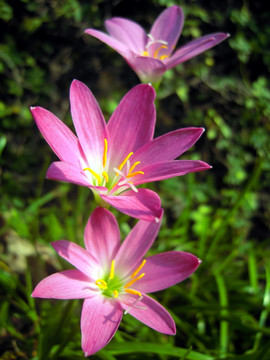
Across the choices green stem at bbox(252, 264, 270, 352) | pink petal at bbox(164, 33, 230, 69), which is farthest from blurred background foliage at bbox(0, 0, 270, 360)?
pink petal at bbox(164, 33, 230, 69)

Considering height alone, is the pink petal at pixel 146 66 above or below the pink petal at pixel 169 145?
above

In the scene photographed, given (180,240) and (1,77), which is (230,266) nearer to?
(180,240)

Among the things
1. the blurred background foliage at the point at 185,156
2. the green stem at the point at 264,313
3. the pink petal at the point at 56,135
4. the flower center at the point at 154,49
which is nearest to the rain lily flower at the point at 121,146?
the pink petal at the point at 56,135

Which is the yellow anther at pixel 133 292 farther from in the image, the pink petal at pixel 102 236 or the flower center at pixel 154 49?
the flower center at pixel 154 49

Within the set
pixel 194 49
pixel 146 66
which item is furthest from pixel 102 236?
pixel 194 49

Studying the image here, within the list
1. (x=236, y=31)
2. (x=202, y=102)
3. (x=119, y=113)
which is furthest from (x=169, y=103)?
(x=119, y=113)

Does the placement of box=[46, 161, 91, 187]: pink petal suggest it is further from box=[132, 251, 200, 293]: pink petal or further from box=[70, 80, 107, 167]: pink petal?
box=[132, 251, 200, 293]: pink petal
